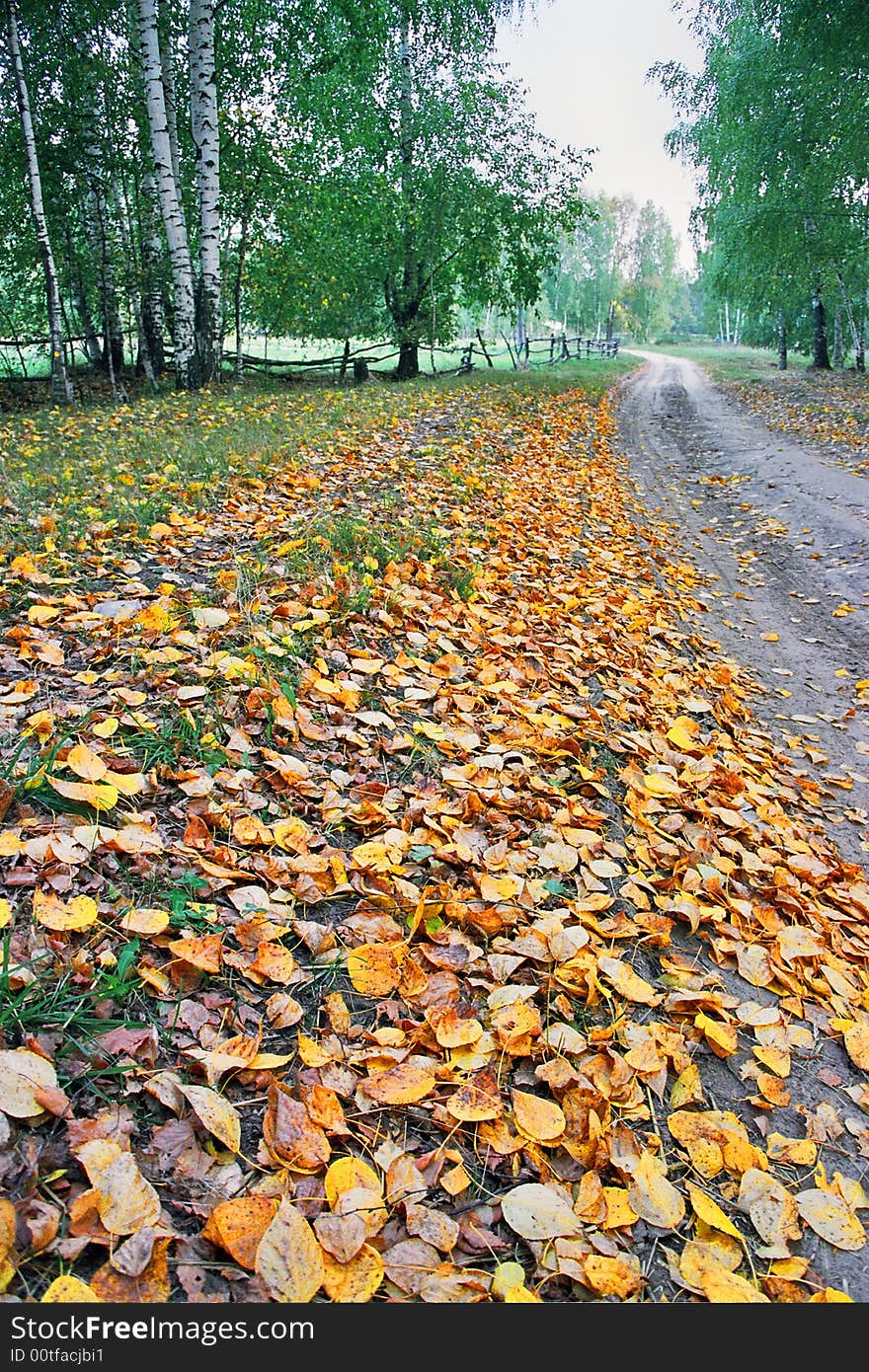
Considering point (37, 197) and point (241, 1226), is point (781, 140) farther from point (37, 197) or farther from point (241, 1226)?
point (241, 1226)

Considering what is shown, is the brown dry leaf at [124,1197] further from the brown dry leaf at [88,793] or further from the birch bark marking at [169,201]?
the birch bark marking at [169,201]

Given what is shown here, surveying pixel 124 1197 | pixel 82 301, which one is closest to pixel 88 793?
pixel 124 1197

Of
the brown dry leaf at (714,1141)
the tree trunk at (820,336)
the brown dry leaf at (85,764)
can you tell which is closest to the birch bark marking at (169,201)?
the brown dry leaf at (85,764)

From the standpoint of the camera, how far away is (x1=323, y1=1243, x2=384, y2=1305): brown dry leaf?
1086 millimetres

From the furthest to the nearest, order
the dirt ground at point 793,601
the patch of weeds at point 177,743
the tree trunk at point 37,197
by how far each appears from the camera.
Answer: the tree trunk at point 37,197, the patch of weeds at point 177,743, the dirt ground at point 793,601

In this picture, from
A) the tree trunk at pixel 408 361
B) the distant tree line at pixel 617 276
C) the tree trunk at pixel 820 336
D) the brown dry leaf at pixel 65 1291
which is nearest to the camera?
the brown dry leaf at pixel 65 1291

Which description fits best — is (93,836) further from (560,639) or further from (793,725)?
(793,725)

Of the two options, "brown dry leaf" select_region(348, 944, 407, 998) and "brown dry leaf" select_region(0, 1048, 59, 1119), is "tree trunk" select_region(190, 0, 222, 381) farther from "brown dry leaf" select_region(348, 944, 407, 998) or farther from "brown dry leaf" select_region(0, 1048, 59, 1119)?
"brown dry leaf" select_region(0, 1048, 59, 1119)

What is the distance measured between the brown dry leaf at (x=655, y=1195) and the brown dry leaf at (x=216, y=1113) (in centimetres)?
71

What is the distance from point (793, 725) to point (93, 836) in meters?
3.27

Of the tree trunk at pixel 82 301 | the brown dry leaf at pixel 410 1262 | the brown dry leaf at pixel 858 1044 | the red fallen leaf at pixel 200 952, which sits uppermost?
the tree trunk at pixel 82 301

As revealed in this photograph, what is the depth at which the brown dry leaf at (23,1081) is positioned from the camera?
3.82ft

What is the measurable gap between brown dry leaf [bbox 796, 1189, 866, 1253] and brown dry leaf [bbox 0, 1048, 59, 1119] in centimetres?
137
